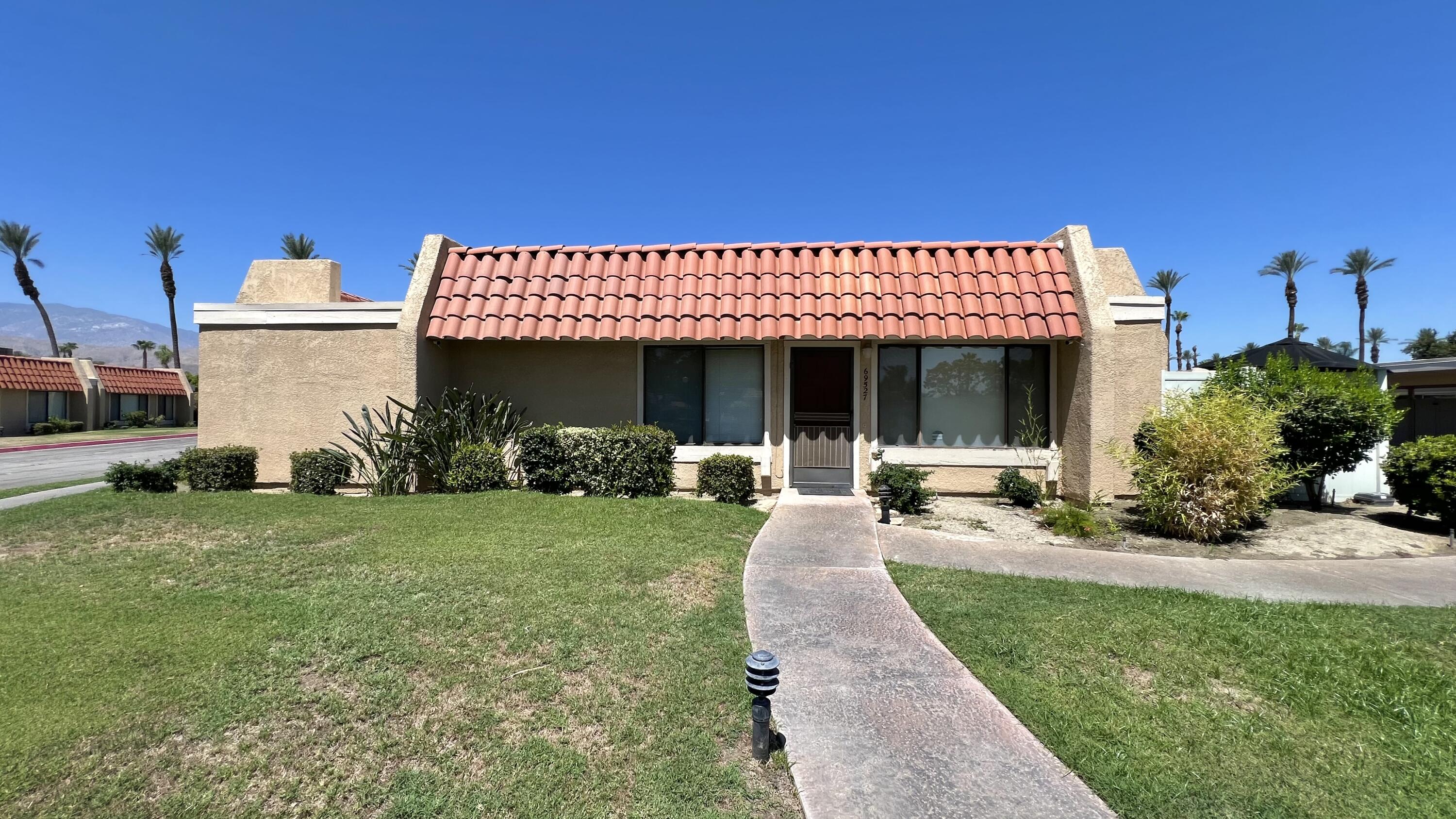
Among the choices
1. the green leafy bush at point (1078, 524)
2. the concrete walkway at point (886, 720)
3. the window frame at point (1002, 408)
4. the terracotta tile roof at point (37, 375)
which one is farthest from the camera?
the terracotta tile roof at point (37, 375)

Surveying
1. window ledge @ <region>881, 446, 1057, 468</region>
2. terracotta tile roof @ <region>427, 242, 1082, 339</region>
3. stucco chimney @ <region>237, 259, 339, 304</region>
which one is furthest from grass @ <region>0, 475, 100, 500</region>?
window ledge @ <region>881, 446, 1057, 468</region>

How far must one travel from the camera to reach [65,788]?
9.37 ft

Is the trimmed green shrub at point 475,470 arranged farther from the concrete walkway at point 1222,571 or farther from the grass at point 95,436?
the grass at point 95,436

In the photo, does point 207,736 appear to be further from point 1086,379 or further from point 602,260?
point 1086,379

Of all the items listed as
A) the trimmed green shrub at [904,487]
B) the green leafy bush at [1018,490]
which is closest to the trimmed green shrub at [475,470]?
the trimmed green shrub at [904,487]

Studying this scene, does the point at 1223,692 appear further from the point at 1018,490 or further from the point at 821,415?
the point at 821,415

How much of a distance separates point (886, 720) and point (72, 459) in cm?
2879

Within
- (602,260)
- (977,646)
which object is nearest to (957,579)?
(977,646)

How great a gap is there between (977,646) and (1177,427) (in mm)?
5758

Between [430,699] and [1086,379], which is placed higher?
[1086,379]

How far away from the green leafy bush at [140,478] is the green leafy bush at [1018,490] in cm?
1363

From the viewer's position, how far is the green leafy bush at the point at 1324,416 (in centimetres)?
879

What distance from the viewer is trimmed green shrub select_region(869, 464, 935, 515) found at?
31.1 ft

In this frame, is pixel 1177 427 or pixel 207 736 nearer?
pixel 207 736
